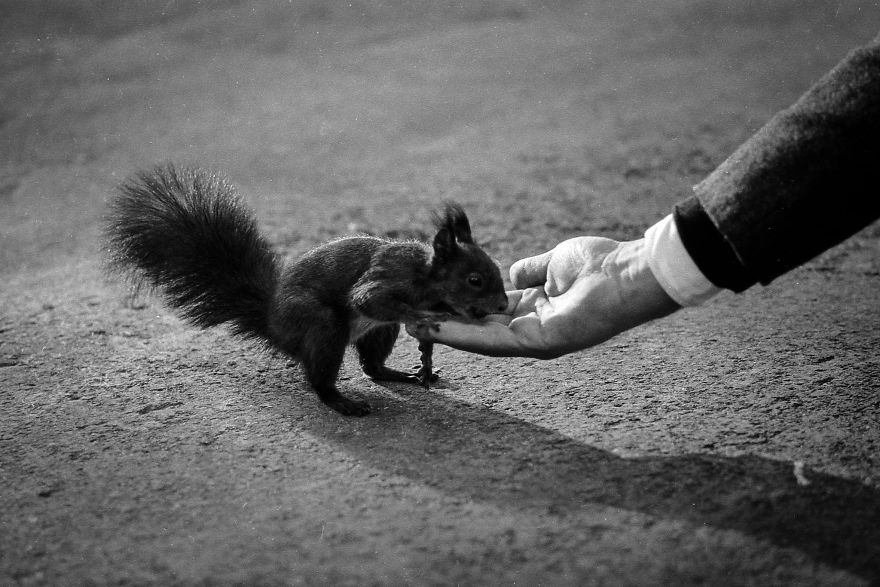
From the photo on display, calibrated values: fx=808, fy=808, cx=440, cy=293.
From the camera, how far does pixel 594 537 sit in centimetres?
170

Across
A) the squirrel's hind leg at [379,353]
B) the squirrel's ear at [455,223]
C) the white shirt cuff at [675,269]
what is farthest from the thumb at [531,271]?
the white shirt cuff at [675,269]

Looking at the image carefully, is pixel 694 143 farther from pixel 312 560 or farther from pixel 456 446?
pixel 312 560

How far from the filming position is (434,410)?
2404mm

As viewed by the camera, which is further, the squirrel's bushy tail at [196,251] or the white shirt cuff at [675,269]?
the squirrel's bushy tail at [196,251]

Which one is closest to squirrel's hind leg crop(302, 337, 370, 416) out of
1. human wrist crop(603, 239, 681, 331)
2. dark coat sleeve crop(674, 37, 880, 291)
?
human wrist crop(603, 239, 681, 331)

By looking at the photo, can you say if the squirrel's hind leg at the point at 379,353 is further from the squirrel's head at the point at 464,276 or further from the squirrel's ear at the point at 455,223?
the squirrel's ear at the point at 455,223

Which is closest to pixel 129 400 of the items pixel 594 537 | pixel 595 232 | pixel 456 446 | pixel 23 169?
pixel 456 446

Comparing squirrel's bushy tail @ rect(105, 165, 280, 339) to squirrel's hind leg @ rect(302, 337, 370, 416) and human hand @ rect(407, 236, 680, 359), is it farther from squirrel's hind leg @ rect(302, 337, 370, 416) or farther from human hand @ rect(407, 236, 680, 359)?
human hand @ rect(407, 236, 680, 359)

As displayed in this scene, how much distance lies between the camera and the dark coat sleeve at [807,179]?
1.69 m

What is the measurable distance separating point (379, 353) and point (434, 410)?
0.36m

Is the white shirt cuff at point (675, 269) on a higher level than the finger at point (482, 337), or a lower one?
higher

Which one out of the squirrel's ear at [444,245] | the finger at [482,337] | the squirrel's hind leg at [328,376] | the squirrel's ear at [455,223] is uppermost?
the squirrel's ear at [455,223]

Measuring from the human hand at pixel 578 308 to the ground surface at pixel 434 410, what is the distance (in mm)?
238

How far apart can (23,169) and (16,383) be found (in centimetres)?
331
